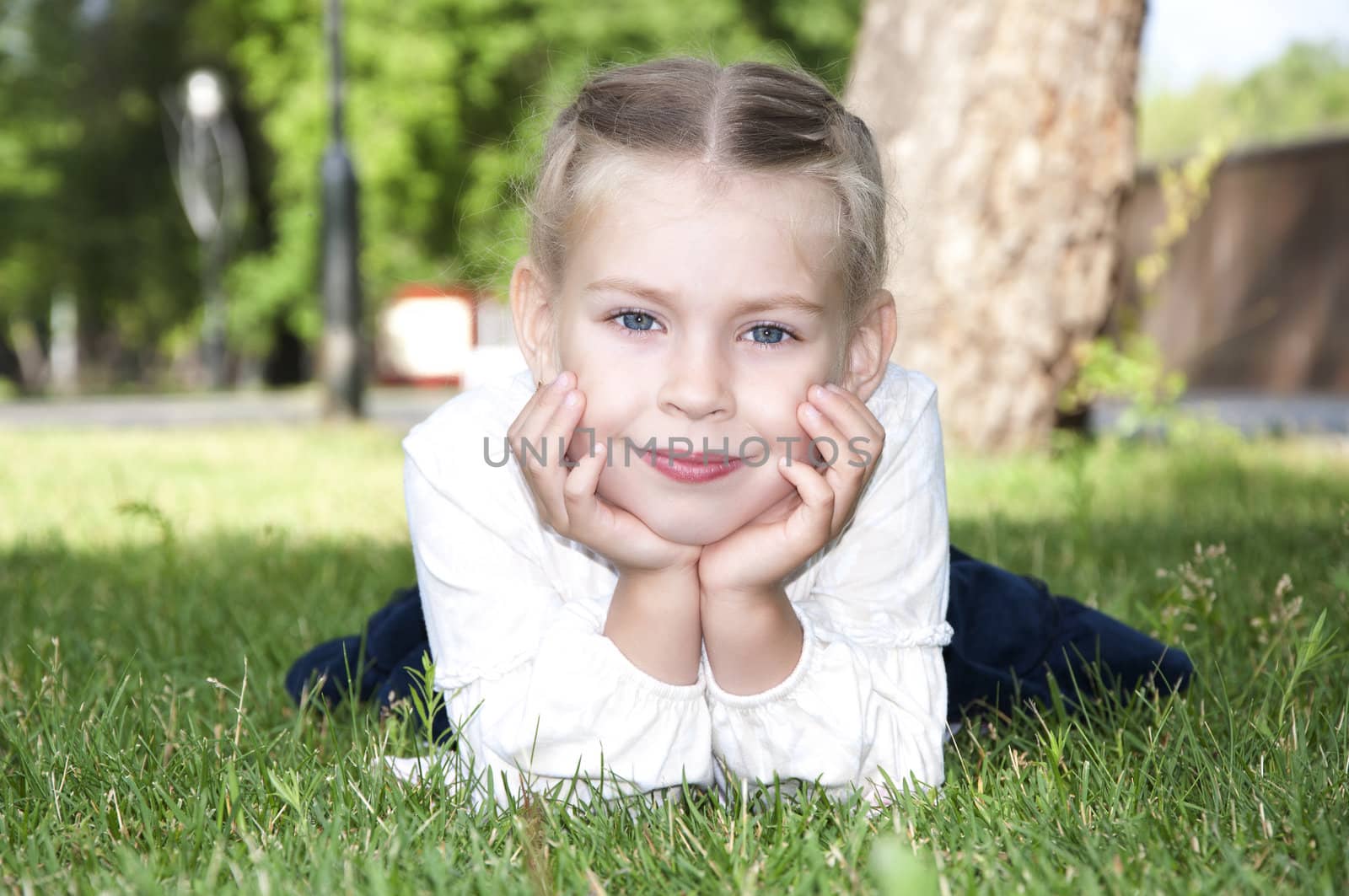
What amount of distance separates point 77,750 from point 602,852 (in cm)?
88

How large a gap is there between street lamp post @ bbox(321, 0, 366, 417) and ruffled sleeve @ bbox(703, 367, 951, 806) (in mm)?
9046

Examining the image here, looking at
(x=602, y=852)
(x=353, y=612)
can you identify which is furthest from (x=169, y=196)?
(x=602, y=852)

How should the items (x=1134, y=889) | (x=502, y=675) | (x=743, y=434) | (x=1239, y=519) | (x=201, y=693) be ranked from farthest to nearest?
(x=1239, y=519), (x=201, y=693), (x=502, y=675), (x=743, y=434), (x=1134, y=889)

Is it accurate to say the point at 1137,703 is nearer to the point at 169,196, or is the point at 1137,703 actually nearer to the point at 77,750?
the point at 77,750

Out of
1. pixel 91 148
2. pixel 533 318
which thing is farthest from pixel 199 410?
pixel 533 318

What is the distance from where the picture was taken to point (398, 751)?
218 centimetres

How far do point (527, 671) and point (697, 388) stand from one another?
55cm

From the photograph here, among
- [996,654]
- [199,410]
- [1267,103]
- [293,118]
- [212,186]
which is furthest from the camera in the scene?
[1267,103]

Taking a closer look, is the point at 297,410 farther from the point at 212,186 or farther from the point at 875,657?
the point at 875,657

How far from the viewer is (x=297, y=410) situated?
52.2 feet

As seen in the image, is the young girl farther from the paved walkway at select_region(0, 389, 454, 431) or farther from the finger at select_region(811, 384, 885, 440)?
the paved walkway at select_region(0, 389, 454, 431)

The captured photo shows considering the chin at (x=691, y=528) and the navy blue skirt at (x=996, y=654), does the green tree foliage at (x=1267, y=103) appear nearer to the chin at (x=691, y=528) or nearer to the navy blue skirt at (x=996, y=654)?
the navy blue skirt at (x=996, y=654)

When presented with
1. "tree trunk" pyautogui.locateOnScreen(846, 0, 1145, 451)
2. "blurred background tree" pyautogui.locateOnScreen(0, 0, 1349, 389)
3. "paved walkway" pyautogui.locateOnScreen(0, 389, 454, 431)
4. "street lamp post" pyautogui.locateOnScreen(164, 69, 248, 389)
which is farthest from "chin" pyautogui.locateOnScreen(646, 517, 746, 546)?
"street lamp post" pyautogui.locateOnScreen(164, 69, 248, 389)

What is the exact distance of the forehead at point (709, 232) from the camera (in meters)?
1.89
